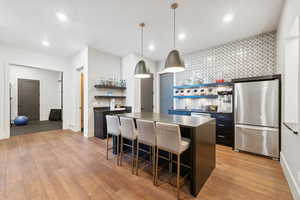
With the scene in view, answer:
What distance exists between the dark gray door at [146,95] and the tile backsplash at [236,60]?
5.15 feet

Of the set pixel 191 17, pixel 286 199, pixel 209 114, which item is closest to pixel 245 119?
pixel 209 114

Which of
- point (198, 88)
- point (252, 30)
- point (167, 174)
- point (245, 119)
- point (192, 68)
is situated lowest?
point (167, 174)

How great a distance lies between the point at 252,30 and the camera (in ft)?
10.5

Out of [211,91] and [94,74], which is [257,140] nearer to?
[211,91]

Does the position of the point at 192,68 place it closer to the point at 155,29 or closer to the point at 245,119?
the point at 155,29

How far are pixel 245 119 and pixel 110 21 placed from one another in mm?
3862

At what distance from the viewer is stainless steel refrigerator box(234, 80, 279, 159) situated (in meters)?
2.60

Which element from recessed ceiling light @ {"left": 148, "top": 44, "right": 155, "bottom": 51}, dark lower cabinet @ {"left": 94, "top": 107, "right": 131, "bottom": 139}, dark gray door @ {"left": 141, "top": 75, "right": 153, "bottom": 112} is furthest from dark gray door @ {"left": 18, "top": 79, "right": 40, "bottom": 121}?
recessed ceiling light @ {"left": 148, "top": 44, "right": 155, "bottom": 51}

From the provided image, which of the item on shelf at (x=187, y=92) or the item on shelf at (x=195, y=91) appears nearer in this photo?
the item on shelf at (x=195, y=91)

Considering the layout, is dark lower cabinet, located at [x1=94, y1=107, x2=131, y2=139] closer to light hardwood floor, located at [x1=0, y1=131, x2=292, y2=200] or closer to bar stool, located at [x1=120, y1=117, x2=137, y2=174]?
light hardwood floor, located at [x1=0, y1=131, x2=292, y2=200]

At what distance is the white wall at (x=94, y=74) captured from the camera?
429cm

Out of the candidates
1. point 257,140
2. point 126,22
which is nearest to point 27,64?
point 126,22

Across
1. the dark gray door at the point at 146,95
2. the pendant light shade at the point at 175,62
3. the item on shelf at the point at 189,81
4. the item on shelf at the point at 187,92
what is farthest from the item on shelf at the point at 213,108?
the dark gray door at the point at 146,95

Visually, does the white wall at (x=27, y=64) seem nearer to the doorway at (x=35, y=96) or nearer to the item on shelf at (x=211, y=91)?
the doorway at (x=35, y=96)
